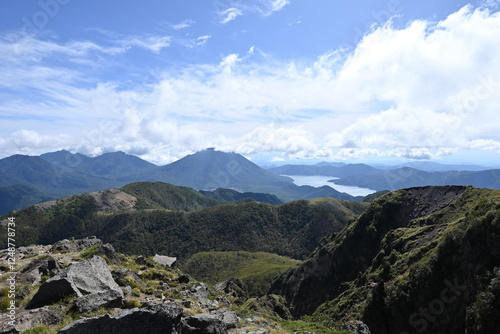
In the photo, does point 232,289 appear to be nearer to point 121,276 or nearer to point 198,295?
point 198,295

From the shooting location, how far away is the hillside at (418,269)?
21344mm

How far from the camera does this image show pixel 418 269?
103ft

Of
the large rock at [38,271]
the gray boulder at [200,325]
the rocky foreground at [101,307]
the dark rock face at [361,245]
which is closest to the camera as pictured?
the rocky foreground at [101,307]

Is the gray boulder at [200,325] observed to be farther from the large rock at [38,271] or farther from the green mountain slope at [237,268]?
the green mountain slope at [237,268]

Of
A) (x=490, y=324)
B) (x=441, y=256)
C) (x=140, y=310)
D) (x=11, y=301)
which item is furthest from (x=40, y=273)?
(x=441, y=256)

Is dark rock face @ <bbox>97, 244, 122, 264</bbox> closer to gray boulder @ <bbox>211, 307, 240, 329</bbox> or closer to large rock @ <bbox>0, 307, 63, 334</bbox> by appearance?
large rock @ <bbox>0, 307, 63, 334</bbox>

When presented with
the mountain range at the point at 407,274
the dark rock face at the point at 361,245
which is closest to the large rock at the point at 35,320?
the mountain range at the point at 407,274

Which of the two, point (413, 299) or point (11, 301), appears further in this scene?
point (413, 299)

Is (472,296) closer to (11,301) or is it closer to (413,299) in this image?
(413,299)

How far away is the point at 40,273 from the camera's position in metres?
15.3

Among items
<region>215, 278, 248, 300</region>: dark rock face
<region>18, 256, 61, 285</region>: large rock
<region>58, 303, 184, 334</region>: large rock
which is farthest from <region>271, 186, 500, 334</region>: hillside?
<region>18, 256, 61, 285</region>: large rock

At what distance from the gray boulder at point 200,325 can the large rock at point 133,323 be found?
1115 millimetres

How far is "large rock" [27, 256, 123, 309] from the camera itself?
11.9 meters

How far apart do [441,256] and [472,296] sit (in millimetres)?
8549
